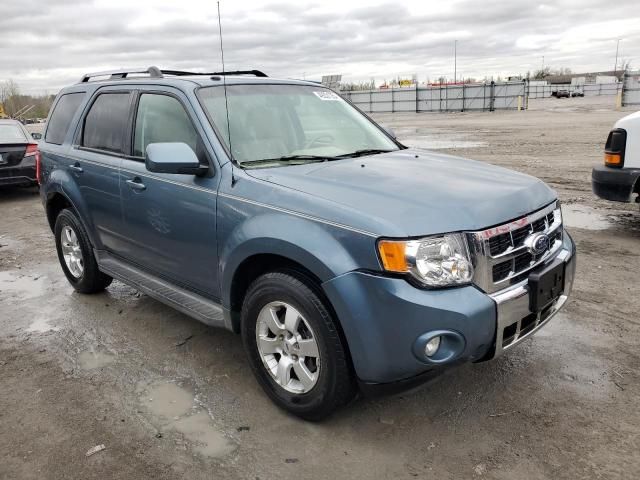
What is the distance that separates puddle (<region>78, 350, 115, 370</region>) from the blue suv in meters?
0.56

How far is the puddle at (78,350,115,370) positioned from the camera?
3855mm

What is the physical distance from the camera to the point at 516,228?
2.88 m

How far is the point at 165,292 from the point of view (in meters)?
3.91

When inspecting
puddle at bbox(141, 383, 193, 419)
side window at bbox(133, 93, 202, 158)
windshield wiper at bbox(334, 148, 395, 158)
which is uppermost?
side window at bbox(133, 93, 202, 158)

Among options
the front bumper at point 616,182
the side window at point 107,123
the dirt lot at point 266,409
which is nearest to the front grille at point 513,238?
the dirt lot at point 266,409

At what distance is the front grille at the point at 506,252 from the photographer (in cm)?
267

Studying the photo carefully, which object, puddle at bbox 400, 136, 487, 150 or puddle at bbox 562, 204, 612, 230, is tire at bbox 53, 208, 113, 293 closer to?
puddle at bbox 562, 204, 612, 230

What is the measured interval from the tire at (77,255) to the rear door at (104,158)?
1.08ft

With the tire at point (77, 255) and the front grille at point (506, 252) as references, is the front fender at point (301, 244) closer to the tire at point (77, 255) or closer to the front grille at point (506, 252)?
the front grille at point (506, 252)

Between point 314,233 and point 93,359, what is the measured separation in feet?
7.09

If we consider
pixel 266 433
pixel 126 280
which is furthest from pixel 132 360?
pixel 266 433

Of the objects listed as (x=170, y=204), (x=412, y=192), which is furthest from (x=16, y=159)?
(x=412, y=192)

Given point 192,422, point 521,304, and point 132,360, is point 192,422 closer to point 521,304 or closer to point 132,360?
point 132,360

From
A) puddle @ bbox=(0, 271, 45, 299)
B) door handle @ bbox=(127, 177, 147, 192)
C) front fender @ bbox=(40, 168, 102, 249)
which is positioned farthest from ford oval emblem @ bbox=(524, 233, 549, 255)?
puddle @ bbox=(0, 271, 45, 299)
